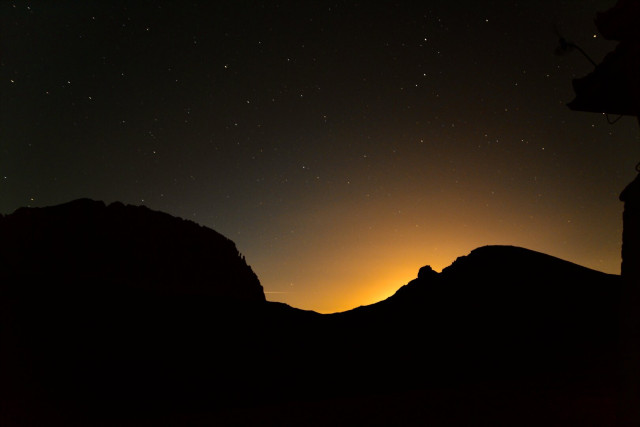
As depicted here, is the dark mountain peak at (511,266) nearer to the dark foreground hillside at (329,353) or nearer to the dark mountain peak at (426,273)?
the dark foreground hillside at (329,353)

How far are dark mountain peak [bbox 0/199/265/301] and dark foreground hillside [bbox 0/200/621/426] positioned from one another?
822 inches

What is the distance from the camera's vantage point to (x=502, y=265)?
18203 millimetres

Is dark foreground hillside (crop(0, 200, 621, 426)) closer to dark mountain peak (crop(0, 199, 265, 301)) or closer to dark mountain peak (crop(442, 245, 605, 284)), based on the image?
dark mountain peak (crop(442, 245, 605, 284))

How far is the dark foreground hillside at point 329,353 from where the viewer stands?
7.41 metres

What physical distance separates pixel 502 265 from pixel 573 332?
448 centimetres

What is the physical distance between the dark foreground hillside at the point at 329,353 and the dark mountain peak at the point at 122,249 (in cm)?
2089

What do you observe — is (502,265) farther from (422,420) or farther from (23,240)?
(23,240)

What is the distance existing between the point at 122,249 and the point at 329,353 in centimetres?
3161

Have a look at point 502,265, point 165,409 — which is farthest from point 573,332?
point 165,409

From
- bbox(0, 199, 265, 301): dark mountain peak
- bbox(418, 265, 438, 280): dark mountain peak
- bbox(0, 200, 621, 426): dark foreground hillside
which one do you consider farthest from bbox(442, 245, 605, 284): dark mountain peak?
bbox(0, 199, 265, 301): dark mountain peak

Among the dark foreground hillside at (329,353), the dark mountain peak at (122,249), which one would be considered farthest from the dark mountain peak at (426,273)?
the dark mountain peak at (122,249)

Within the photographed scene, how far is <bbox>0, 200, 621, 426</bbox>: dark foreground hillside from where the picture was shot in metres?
7.41

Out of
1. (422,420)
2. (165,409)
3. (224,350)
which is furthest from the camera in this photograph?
(224,350)

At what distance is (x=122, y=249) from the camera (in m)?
39.4
